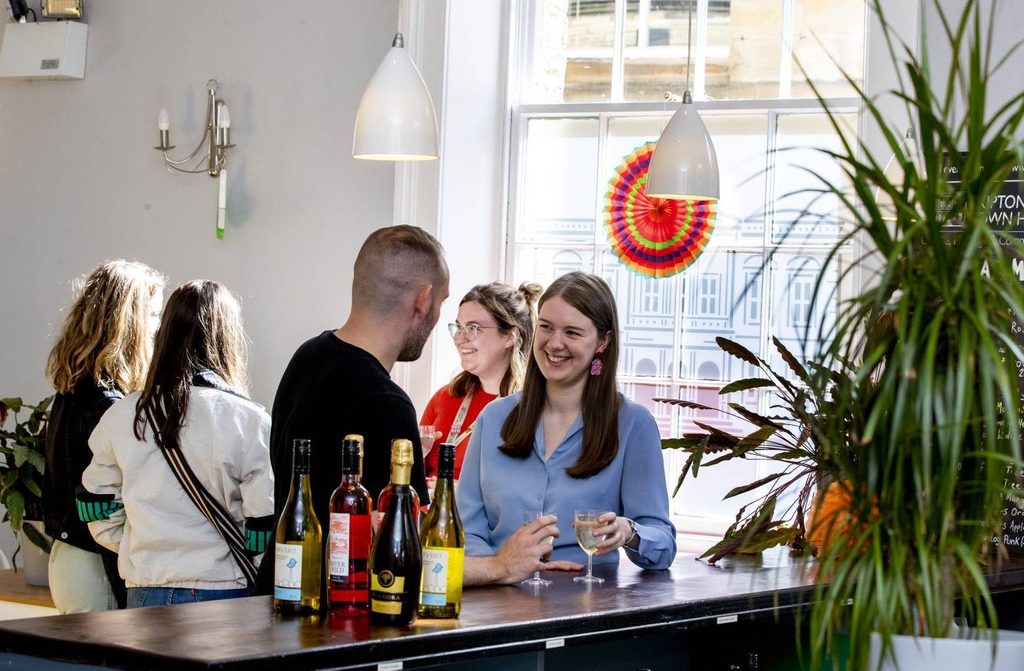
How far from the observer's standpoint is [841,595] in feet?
6.05

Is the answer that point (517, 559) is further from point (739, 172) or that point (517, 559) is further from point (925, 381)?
point (739, 172)

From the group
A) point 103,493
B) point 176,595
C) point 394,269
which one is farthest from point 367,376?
point 103,493

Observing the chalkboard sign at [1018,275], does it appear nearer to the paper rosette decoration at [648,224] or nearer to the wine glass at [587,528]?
the paper rosette decoration at [648,224]

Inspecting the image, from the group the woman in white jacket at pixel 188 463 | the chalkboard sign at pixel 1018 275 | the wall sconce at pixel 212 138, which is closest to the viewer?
the woman in white jacket at pixel 188 463

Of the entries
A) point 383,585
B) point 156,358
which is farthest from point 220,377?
point 383,585

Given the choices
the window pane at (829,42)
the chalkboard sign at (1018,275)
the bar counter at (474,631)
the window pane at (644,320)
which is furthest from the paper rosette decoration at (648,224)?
the bar counter at (474,631)

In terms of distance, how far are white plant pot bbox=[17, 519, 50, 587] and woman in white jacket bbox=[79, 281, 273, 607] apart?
102 centimetres

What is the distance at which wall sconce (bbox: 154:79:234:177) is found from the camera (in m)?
5.24

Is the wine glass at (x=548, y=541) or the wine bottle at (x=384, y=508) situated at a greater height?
the wine bottle at (x=384, y=508)

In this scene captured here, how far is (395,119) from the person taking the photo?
370 cm

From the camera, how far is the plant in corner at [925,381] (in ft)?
5.71

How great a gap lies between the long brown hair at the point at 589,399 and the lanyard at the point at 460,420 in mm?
1110

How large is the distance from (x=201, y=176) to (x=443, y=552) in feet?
11.6

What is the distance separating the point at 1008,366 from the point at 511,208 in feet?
10.7
